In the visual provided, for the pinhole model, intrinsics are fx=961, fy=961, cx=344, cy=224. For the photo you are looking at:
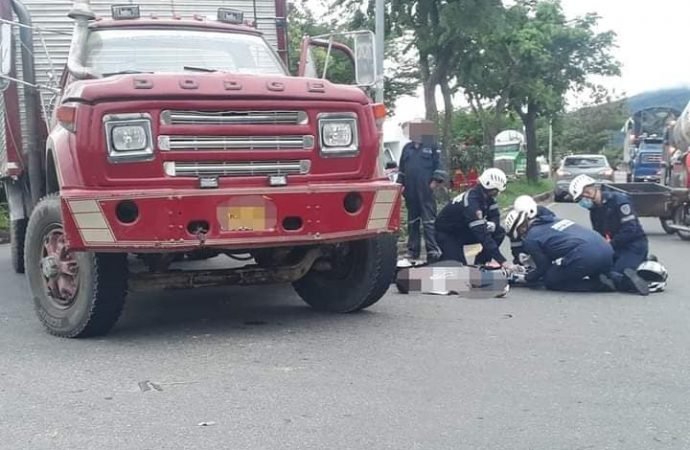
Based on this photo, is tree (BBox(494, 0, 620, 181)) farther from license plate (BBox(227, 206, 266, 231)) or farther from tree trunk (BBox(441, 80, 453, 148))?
license plate (BBox(227, 206, 266, 231))

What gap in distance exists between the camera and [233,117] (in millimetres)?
6195

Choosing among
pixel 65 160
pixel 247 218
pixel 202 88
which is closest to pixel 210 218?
pixel 247 218

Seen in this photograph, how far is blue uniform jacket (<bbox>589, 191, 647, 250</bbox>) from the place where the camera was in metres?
9.23

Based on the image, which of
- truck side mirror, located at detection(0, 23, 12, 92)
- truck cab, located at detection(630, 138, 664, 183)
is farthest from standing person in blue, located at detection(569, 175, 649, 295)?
truck cab, located at detection(630, 138, 664, 183)

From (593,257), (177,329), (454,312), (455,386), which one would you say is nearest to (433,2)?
(593,257)

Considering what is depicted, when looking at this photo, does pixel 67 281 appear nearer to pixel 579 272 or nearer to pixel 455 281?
A: pixel 455 281


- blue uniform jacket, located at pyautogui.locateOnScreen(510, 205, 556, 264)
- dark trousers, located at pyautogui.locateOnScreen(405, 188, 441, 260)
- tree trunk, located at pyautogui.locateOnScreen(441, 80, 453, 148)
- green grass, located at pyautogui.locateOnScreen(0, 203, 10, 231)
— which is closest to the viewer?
blue uniform jacket, located at pyautogui.locateOnScreen(510, 205, 556, 264)

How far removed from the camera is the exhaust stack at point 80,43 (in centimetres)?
674

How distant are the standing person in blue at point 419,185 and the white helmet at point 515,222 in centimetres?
182

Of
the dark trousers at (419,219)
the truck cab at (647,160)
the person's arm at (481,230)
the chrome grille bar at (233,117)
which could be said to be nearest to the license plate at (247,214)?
the chrome grille bar at (233,117)

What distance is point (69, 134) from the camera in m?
6.04

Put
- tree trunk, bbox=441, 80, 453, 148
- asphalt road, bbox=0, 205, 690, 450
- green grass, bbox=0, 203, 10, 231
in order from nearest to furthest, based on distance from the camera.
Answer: asphalt road, bbox=0, 205, 690, 450
green grass, bbox=0, 203, 10, 231
tree trunk, bbox=441, 80, 453, 148

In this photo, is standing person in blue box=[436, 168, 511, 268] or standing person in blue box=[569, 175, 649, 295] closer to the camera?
standing person in blue box=[569, 175, 649, 295]

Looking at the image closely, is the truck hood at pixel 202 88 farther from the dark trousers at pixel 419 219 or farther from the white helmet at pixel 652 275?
the dark trousers at pixel 419 219
